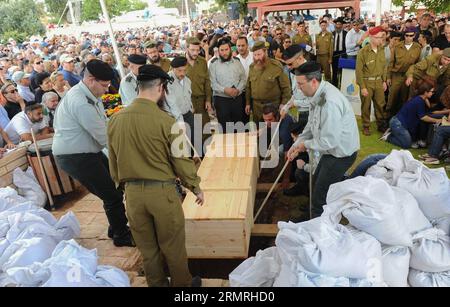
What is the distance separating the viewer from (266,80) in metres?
5.20

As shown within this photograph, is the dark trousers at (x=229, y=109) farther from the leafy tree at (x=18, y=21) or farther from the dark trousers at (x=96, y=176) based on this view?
the leafy tree at (x=18, y=21)

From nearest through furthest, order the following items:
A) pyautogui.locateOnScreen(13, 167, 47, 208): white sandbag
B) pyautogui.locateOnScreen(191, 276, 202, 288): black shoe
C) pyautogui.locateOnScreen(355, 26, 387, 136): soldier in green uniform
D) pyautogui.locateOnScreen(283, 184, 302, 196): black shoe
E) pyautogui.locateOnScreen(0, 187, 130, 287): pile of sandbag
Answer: pyautogui.locateOnScreen(0, 187, 130, 287): pile of sandbag, pyautogui.locateOnScreen(191, 276, 202, 288): black shoe, pyautogui.locateOnScreen(13, 167, 47, 208): white sandbag, pyautogui.locateOnScreen(283, 184, 302, 196): black shoe, pyautogui.locateOnScreen(355, 26, 387, 136): soldier in green uniform

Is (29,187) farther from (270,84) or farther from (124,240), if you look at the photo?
(270,84)

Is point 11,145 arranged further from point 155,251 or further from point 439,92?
point 439,92

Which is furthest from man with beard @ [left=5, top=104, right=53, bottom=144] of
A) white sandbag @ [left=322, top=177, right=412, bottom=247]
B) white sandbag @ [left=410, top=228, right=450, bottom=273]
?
white sandbag @ [left=410, top=228, right=450, bottom=273]

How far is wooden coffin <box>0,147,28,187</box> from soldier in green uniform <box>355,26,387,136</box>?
5.49 m

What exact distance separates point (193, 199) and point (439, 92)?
Result: 4798mm

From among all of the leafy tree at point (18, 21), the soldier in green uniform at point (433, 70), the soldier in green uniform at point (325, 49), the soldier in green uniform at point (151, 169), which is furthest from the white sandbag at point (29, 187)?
the leafy tree at point (18, 21)

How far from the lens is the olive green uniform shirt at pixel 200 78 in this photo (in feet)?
18.4

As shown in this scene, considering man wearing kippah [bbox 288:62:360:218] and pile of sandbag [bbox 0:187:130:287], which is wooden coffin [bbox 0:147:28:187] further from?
man wearing kippah [bbox 288:62:360:218]

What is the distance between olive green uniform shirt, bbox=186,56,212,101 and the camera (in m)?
5.61

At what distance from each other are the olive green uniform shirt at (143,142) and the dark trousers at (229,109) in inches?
135

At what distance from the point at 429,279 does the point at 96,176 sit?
2901 mm
